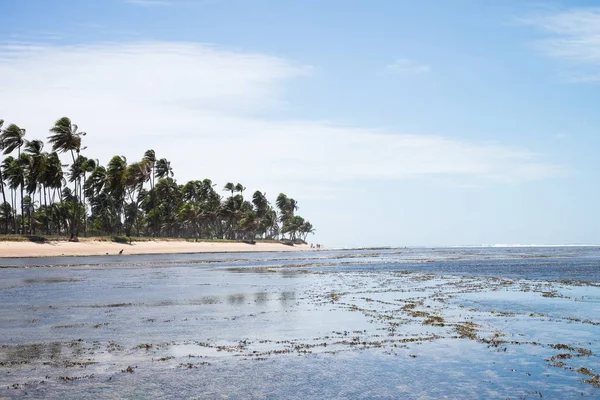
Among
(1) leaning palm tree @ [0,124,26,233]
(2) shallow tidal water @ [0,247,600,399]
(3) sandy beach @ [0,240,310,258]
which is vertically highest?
(1) leaning palm tree @ [0,124,26,233]

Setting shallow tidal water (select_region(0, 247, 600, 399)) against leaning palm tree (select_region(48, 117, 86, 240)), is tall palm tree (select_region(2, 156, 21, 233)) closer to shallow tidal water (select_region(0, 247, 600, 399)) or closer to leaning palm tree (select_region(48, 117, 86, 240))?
leaning palm tree (select_region(48, 117, 86, 240))

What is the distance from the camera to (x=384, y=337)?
27.2 m

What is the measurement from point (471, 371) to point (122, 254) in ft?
378

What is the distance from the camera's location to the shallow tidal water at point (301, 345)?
18.7m

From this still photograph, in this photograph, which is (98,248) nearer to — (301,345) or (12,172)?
(12,172)

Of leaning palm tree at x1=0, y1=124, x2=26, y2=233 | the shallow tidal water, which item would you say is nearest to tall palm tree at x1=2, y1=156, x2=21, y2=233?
leaning palm tree at x1=0, y1=124, x2=26, y2=233

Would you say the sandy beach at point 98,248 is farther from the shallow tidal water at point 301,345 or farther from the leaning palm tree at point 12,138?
the shallow tidal water at point 301,345

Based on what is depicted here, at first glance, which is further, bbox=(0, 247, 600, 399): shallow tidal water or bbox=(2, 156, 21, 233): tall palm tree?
bbox=(2, 156, 21, 233): tall palm tree

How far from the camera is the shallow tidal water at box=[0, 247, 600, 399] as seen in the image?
18703 millimetres

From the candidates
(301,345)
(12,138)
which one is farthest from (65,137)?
(301,345)

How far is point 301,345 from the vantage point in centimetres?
2556

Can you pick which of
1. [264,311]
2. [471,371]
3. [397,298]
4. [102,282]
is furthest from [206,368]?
[102,282]

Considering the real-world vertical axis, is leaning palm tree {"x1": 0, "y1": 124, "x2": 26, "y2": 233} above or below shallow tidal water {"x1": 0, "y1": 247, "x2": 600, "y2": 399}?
above

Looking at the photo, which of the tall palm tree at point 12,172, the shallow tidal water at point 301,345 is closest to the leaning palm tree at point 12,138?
the tall palm tree at point 12,172
